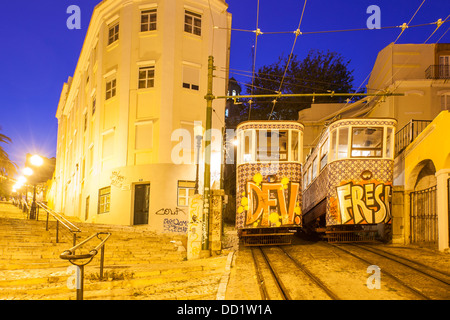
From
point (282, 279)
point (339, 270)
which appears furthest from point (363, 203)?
point (282, 279)

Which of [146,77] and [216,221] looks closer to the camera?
[216,221]

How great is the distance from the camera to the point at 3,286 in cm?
833

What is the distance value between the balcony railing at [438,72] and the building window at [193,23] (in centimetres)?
1292

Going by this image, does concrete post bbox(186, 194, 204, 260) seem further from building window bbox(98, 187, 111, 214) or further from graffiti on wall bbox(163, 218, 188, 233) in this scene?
building window bbox(98, 187, 111, 214)

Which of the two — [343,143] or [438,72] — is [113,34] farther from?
[438,72]

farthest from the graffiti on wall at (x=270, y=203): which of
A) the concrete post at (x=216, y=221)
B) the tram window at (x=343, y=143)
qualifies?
the tram window at (x=343, y=143)

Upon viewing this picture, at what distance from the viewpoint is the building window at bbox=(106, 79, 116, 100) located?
2300 cm

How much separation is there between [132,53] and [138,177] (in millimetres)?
6374

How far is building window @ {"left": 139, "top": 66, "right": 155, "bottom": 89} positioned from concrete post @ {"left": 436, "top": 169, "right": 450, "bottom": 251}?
14.1 meters

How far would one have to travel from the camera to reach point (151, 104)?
21.5m

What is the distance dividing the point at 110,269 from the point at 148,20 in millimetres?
15527

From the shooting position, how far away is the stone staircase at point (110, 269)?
812cm
